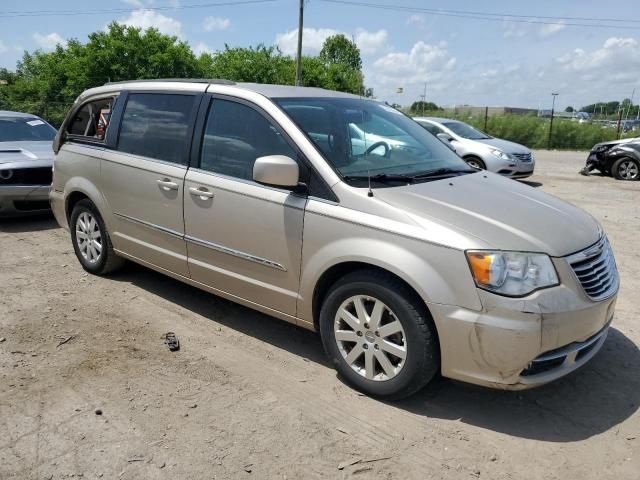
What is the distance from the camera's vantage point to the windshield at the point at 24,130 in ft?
27.3

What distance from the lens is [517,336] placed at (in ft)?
9.10

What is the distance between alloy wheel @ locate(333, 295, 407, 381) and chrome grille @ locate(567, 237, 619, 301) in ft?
3.34

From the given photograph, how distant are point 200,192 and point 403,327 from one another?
5.91ft

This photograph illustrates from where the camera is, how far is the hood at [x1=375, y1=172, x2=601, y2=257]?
2.94 m

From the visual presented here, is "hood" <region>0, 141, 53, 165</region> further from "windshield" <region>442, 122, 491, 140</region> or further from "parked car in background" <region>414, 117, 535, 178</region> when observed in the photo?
"windshield" <region>442, 122, 491, 140</region>

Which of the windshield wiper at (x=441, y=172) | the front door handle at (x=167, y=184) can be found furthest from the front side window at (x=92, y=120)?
the windshield wiper at (x=441, y=172)

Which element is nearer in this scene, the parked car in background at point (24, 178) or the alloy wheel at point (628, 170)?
the parked car in background at point (24, 178)

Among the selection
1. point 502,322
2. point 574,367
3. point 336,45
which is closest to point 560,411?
point 574,367

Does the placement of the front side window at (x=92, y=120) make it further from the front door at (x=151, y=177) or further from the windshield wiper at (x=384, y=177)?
the windshield wiper at (x=384, y=177)

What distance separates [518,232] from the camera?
2988 millimetres

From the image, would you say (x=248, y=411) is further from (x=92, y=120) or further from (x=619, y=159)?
(x=619, y=159)

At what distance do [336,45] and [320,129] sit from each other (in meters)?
64.3

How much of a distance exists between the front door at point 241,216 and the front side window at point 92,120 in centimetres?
149

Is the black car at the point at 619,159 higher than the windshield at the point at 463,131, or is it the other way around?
the windshield at the point at 463,131
